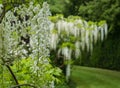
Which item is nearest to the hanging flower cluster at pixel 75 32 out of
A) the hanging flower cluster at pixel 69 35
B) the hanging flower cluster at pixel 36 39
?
the hanging flower cluster at pixel 69 35

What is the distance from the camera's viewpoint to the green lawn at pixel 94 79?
54.4 ft

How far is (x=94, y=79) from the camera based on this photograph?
18141 mm

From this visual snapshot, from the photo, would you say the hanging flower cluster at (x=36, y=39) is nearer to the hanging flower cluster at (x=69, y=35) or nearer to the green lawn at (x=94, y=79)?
the hanging flower cluster at (x=69, y=35)

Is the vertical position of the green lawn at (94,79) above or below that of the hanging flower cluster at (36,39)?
below

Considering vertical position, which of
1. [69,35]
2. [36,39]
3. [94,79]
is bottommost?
[94,79]

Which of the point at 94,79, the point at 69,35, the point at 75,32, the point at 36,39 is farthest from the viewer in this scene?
the point at 94,79

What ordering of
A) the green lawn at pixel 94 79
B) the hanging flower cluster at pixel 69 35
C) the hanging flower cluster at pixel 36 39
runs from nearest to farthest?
1. the hanging flower cluster at pixel 36 39
2. the hanging flower cluster at pixel 69 35
3. the green lawn at pixel 94 79

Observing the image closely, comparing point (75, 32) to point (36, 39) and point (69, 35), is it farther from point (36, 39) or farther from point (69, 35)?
point (36, 39)

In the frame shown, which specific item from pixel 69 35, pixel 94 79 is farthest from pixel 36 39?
pixel 94 79

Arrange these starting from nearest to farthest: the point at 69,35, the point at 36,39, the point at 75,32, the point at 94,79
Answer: the point at 36,39, the point at 69,35, the point at 75,32, the point at 94,79

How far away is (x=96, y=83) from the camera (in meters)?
17.2

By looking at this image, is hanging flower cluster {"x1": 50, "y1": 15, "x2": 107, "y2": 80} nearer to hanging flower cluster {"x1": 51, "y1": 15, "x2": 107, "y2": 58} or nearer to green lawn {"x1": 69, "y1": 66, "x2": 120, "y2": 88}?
hanging flower cluster {"x1": 51, "y1": 15, "x2": 107, "y2": 58}

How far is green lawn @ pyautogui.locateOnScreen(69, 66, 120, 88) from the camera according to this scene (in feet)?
54.4

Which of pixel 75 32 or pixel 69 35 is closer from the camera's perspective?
pixel 69 35
